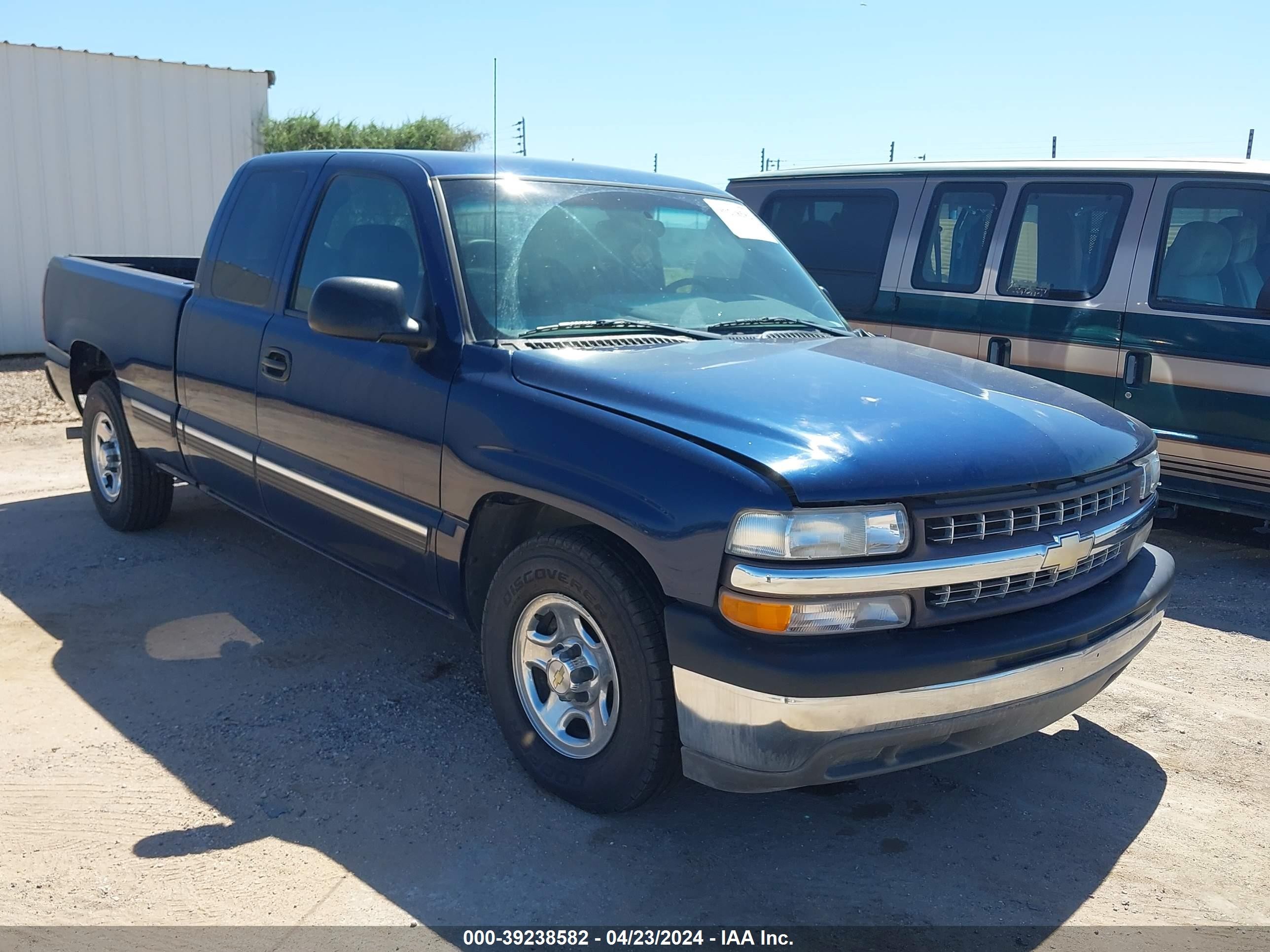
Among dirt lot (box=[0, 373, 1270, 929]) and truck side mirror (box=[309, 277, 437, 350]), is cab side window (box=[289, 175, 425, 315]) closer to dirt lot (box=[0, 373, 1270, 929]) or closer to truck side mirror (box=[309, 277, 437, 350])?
truck side mirror (box=[309, 277, 437, 350])

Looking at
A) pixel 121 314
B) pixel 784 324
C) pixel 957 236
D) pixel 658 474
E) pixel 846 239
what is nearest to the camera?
pixel 658 474

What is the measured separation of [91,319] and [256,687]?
2788 mm

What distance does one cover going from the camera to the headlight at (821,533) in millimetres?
2605

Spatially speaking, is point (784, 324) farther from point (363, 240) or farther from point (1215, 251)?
point (1215, 251)

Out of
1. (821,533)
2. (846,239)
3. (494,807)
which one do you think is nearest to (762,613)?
(821,533)

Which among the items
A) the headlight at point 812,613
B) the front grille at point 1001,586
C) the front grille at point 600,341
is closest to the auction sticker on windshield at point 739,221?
the front grille at point 600,341

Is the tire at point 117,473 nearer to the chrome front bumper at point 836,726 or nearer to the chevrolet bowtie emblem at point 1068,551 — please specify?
the chrome front bumper at point 836,726

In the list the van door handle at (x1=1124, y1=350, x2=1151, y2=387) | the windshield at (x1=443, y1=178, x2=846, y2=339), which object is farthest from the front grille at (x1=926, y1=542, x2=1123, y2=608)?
the van door handle at (x1=1124, y1=350, x2=1151, y2=387)

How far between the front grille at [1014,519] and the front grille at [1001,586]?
0.12 m

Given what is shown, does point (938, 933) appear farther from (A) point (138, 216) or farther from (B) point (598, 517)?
(A) point (138, 216)

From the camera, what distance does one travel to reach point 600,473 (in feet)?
9.53

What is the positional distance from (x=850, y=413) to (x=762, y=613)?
667 mm

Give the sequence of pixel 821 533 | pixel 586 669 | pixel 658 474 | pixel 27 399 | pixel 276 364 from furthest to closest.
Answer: pixel 27 399, pixel 276 364, pixel 586 669, pixel 658 474, pixel 821 533

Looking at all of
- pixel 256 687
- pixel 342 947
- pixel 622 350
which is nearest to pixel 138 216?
pixel 256 687
